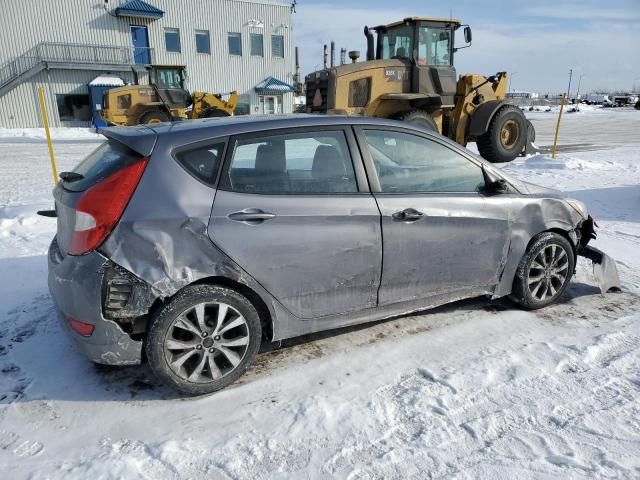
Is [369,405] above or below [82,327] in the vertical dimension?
below

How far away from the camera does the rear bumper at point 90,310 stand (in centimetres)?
269

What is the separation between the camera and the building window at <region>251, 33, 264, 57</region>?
112 feet

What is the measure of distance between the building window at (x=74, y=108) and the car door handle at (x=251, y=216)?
101 feet

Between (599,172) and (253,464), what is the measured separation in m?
10.6

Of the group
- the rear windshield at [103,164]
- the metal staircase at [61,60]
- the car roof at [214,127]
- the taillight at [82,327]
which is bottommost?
the taillight at [82,327]

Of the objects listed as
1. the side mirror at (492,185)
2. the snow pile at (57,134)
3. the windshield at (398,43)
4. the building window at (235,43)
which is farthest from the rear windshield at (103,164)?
the building window at (235,43)

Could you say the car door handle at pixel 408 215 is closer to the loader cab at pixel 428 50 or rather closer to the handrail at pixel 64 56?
the loader cab at pixel 428 50

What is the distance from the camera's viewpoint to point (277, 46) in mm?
35031

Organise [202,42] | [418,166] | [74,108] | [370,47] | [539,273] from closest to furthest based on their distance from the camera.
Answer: [418,166] < [539,273] < [370,47] < [74,108] < [202,42]

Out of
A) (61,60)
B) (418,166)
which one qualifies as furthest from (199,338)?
(61,60)

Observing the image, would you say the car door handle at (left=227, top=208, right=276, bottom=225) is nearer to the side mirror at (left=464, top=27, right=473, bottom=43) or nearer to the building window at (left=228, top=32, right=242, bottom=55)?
the side mirror at (left=464, top=27, right=473, bottom=43)

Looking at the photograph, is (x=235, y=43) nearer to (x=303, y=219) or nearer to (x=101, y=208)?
(x=303, y=219)

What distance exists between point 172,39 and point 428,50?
999 inches

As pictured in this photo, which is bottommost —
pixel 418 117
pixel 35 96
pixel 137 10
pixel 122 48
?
pixel 418 117
